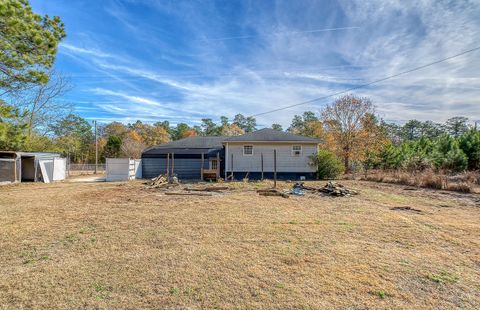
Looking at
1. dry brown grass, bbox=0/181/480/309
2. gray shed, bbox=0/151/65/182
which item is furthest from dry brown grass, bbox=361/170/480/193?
gray shed, bbox=0/151/65/182

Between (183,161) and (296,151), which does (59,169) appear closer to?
(183,161)

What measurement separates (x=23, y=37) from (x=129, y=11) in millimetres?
4816

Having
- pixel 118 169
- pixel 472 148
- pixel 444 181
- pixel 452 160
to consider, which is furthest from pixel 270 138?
pixel 472 148

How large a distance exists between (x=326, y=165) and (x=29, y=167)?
65.5 ft

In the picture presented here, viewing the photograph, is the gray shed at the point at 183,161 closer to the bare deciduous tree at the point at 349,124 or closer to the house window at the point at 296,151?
the house window at the point at 296,151

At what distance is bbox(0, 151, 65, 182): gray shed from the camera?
46.3 ft

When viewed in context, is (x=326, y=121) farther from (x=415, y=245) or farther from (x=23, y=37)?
(x=23, y=37)

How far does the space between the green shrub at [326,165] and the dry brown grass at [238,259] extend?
945cm

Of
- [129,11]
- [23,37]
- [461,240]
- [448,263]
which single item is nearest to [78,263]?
[448,263]

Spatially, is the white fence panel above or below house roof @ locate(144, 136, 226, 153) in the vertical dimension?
below

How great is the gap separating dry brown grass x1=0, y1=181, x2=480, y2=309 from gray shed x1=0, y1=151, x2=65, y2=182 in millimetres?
10217

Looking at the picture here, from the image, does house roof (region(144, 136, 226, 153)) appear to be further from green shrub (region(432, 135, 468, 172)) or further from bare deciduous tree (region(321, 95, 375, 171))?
green shrub (region(432, 135, 468, 172))

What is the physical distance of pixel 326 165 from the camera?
16.2 metres

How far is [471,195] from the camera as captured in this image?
9.86 metres
